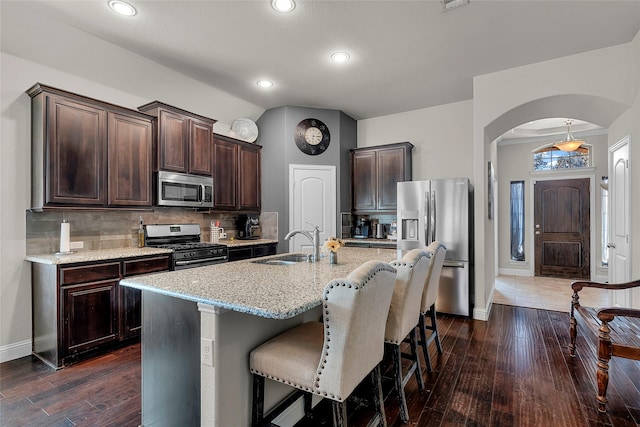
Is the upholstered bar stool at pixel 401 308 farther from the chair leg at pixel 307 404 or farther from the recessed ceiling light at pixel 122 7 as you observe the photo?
the recessed ceiling light at pixel 122 7

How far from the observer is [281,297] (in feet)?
4.63

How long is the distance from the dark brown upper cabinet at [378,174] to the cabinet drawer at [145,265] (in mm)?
3001

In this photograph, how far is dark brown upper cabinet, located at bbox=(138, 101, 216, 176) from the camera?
3.54 metres

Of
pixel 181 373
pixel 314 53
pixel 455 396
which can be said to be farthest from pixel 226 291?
pixel 314 53

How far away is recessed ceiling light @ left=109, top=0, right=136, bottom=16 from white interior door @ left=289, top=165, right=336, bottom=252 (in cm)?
267

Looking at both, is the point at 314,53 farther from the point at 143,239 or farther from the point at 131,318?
the point at 131,318

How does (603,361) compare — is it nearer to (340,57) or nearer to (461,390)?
(461,390)

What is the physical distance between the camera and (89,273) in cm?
277

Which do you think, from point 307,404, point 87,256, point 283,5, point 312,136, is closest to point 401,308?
point 307,404

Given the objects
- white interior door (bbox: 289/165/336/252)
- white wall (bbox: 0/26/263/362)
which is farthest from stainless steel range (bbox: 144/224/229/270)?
white interior door (bbox: 289/165/336/252)

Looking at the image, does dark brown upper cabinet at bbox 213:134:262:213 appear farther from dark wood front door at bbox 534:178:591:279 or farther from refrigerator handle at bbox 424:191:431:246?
dark wood front door at bbox 534:178:591:279

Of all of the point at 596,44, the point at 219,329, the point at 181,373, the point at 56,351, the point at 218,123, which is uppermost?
the point at 596,44

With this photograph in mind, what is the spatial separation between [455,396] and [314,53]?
3.33m

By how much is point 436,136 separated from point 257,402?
4.53 m
